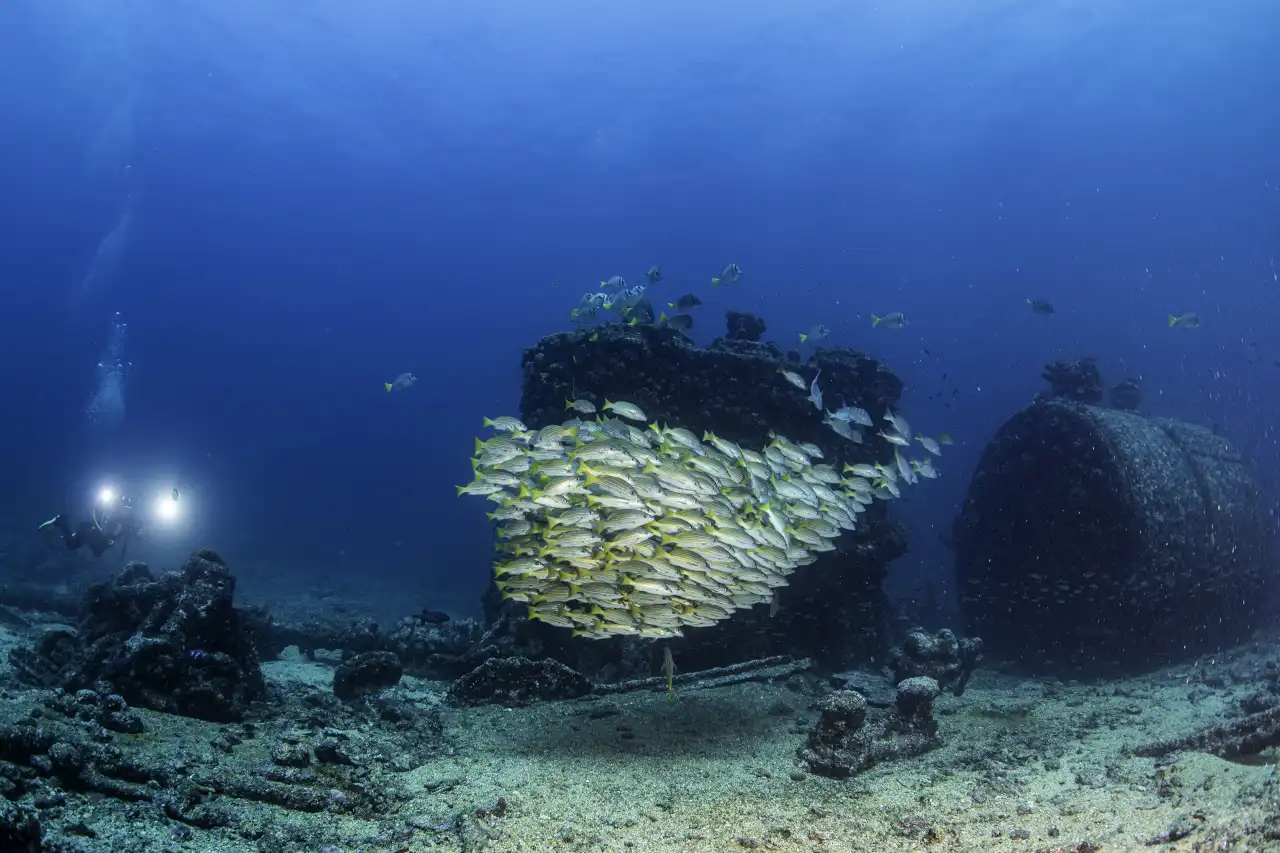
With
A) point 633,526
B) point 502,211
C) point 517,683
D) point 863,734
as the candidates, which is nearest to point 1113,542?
point 863,734

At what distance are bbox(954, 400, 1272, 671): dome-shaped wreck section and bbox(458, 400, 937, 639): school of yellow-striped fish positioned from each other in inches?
302

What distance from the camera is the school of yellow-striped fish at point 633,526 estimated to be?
6.65 m

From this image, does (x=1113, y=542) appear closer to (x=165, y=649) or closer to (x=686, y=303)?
(x=686, y=303)

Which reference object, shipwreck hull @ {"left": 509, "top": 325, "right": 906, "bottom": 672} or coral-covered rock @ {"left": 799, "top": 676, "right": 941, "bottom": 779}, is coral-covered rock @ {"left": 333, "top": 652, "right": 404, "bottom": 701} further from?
coral-covered rock @ {"left": 799, "top": 676, "right": 941, "bottom": 779}

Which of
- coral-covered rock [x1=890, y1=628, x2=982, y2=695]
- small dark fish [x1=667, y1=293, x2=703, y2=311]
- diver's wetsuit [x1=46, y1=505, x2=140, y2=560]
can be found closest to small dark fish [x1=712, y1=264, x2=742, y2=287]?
small dark fish [x1=667, y1=293, x2=703, y2=311]

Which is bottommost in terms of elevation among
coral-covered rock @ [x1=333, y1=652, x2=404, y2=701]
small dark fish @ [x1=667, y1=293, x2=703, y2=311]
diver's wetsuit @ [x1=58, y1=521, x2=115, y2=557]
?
coral-covered rock @ [x1=333, y1=652, x2=404, y2=701]

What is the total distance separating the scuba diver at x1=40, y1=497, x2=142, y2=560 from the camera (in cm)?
1466

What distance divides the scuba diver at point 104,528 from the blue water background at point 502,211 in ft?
49.0

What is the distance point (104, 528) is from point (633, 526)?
49.6ft

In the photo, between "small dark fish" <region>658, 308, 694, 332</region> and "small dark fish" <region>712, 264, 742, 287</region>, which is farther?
"small dark fish" <region>712, 264, 742, 287</region>

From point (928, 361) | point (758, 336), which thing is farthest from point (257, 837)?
point (928, 361)

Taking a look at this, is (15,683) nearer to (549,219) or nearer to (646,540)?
(646,540)

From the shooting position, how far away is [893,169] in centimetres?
6269

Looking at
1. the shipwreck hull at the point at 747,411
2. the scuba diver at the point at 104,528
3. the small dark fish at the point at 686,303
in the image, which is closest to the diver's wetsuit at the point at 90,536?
the scuba diver at the point at 104,528
